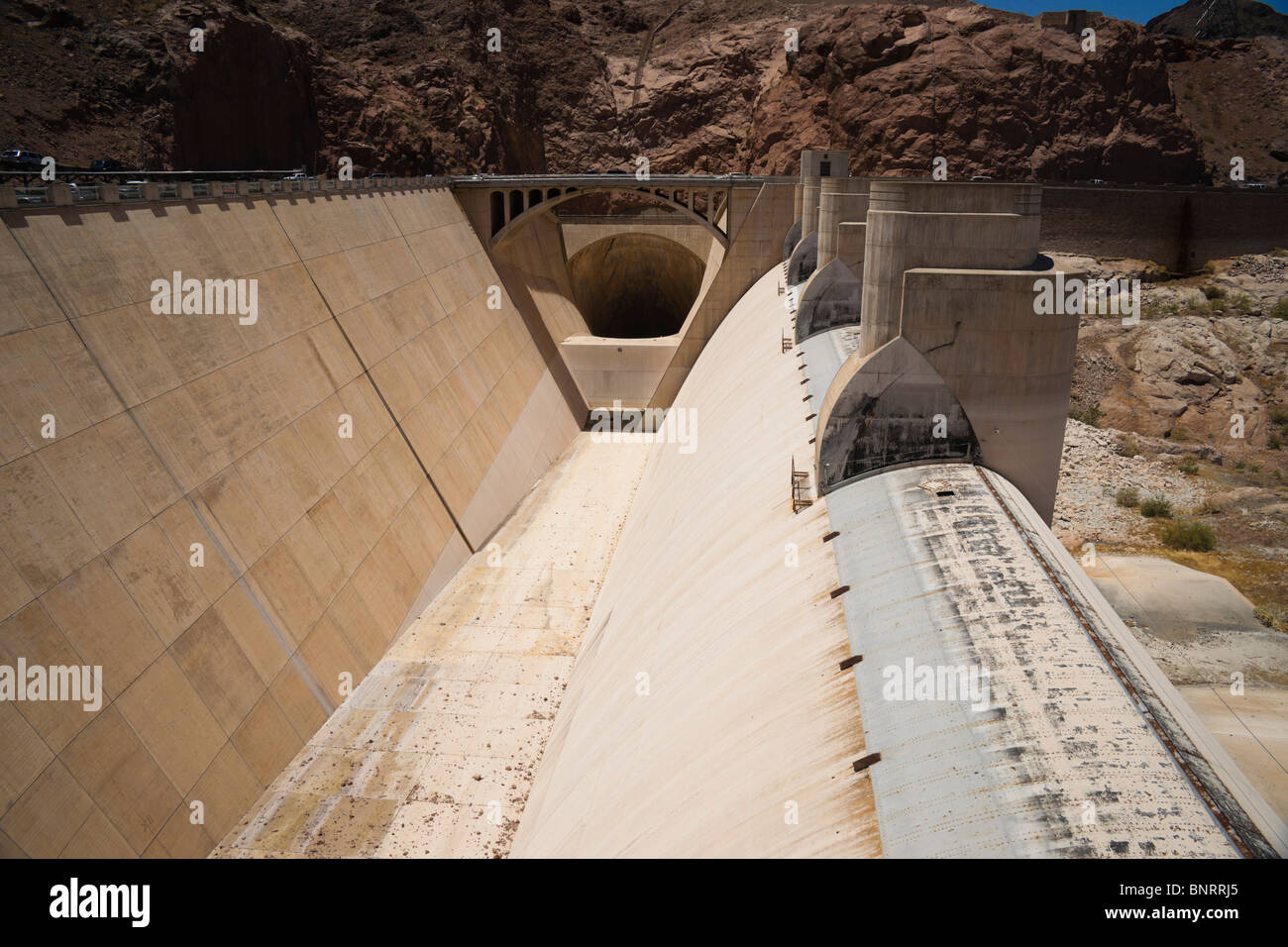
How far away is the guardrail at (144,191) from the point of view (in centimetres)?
1419

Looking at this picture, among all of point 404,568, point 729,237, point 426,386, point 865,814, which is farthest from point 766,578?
point 729,237

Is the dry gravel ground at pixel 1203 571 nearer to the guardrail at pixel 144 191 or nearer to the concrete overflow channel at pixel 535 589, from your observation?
the concrete overflow channel at pixel 535 589

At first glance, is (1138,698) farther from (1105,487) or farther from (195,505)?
(1105,487)

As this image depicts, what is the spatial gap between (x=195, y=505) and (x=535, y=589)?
930cm

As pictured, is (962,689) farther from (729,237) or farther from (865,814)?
(729,237)

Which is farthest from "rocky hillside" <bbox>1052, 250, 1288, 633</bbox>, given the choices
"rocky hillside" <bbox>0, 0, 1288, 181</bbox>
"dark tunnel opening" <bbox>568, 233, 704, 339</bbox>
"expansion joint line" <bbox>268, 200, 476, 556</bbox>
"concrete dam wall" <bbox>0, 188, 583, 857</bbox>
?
"dark tunnel opening" <bbox>568, 233, 704, 339</bbox>

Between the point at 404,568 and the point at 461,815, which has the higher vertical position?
the point at 404,568

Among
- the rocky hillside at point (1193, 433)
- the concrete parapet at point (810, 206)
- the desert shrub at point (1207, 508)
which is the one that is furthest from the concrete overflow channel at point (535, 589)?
the desert shrub at point (1207, 508)

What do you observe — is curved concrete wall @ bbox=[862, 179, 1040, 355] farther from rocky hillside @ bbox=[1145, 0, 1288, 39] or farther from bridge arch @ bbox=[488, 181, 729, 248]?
rocky hillside @ bbox=[1145, 0, 1288, 39]

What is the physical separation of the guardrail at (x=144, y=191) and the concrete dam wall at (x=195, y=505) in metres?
0.20

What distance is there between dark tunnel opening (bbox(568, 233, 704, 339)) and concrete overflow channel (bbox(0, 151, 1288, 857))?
1867 centimetres

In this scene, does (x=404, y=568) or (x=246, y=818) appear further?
(x=404, y=568)
